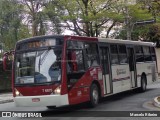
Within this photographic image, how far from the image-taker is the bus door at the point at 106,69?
17.1 metres

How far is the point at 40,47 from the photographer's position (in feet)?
47.6

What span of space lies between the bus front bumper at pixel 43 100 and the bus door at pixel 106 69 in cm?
367

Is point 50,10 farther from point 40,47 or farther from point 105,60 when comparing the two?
point 40,47

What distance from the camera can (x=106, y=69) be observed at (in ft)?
57.3

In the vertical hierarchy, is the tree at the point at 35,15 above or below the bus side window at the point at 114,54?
above

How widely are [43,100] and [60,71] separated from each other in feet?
3.86

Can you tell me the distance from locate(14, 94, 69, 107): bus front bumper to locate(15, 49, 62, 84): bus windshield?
0.57 meters

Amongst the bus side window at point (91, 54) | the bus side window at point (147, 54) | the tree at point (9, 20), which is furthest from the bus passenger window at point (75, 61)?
the tree at point (9, 20)

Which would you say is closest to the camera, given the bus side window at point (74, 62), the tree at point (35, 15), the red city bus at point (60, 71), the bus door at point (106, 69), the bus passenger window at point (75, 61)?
the red city bus at point (60, 71)

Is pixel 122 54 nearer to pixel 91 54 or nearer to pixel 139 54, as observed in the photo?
pixel 139 54

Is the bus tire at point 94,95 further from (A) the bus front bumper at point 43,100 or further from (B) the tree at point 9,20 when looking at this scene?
(B) the tree at point 9,20

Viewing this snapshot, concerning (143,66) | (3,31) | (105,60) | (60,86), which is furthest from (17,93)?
(3,31)

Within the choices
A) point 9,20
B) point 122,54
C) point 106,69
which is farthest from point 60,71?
point 9,20

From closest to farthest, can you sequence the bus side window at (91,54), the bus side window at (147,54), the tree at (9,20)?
the bus side window at (91,54), the bus side window at (147,54), the tree at (9,20)
